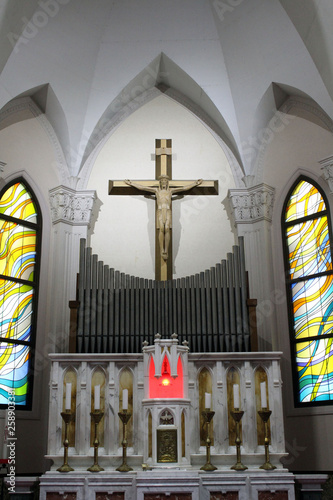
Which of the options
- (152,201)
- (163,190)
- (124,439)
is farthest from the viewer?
(152,201)

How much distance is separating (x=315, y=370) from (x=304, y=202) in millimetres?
2886

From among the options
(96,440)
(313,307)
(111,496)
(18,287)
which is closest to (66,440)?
(96,440)

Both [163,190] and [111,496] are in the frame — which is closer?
[111,496]

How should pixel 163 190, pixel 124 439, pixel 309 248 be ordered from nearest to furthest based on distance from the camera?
1. pixel 124 439
2. pixel 309 248
3. pixel 163 190

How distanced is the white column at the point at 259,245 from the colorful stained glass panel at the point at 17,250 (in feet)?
11.8

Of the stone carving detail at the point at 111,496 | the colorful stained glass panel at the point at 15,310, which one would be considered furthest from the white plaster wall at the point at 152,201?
the stone carving detail at the point at 111,496

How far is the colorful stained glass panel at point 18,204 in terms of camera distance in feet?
35.6

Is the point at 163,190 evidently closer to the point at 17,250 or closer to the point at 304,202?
the point at 304,202

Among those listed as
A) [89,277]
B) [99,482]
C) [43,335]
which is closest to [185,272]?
[89,277]

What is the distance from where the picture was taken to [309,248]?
425 inches

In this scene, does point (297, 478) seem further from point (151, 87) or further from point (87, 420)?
point (151, 87)

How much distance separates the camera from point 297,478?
8547mm

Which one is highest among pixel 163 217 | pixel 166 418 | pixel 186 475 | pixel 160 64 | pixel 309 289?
pixel 160 64

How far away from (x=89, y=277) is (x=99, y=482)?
319cm
